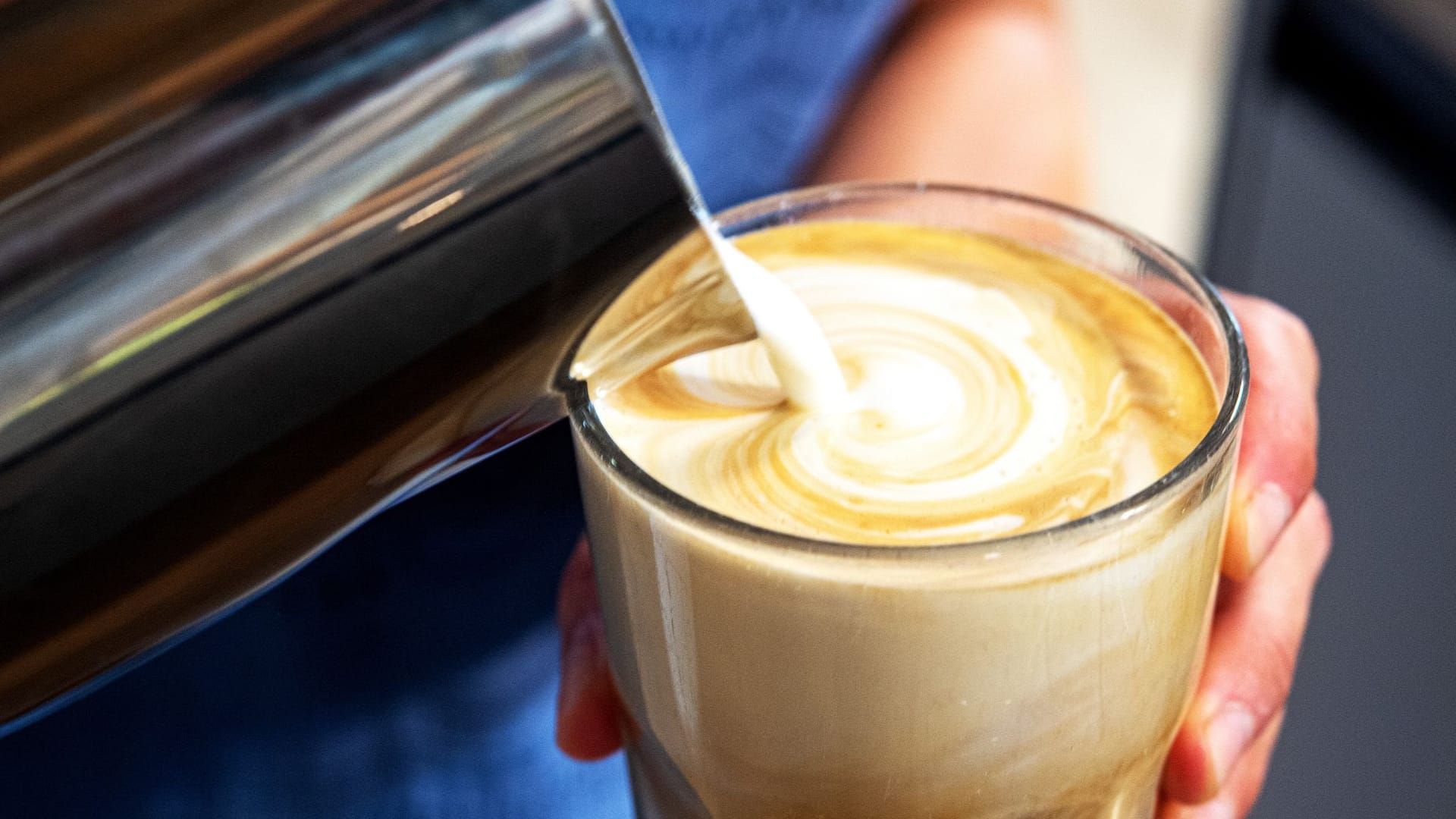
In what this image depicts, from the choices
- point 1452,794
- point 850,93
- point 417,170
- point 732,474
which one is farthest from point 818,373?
point 1452,794

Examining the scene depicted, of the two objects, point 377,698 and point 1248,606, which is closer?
point 1248,606

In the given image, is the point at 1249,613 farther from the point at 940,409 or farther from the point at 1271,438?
the point at 940,409

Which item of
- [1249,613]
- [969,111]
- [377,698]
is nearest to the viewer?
[1249,613]

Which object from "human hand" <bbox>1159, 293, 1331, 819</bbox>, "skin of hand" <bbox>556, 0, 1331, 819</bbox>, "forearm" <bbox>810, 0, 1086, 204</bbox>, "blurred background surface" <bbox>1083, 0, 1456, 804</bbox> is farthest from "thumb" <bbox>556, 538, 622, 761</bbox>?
"blurred background surface" <bbox>1083, 0, 1456, 804</bbox>

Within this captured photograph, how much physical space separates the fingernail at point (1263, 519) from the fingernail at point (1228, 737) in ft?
0.23

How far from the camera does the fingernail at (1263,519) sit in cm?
56

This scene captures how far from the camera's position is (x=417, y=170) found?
37 centimetres

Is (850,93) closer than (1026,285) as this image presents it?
No

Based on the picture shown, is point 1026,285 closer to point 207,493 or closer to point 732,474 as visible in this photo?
point 732,474

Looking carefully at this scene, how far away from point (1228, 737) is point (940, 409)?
0.21 m

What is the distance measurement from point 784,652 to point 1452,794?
3.62 feet

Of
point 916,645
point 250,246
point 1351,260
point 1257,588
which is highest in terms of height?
point 250,246

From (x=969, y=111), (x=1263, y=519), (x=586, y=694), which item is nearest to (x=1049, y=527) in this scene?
(x=1263, y=519)

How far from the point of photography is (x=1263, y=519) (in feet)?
1.87
